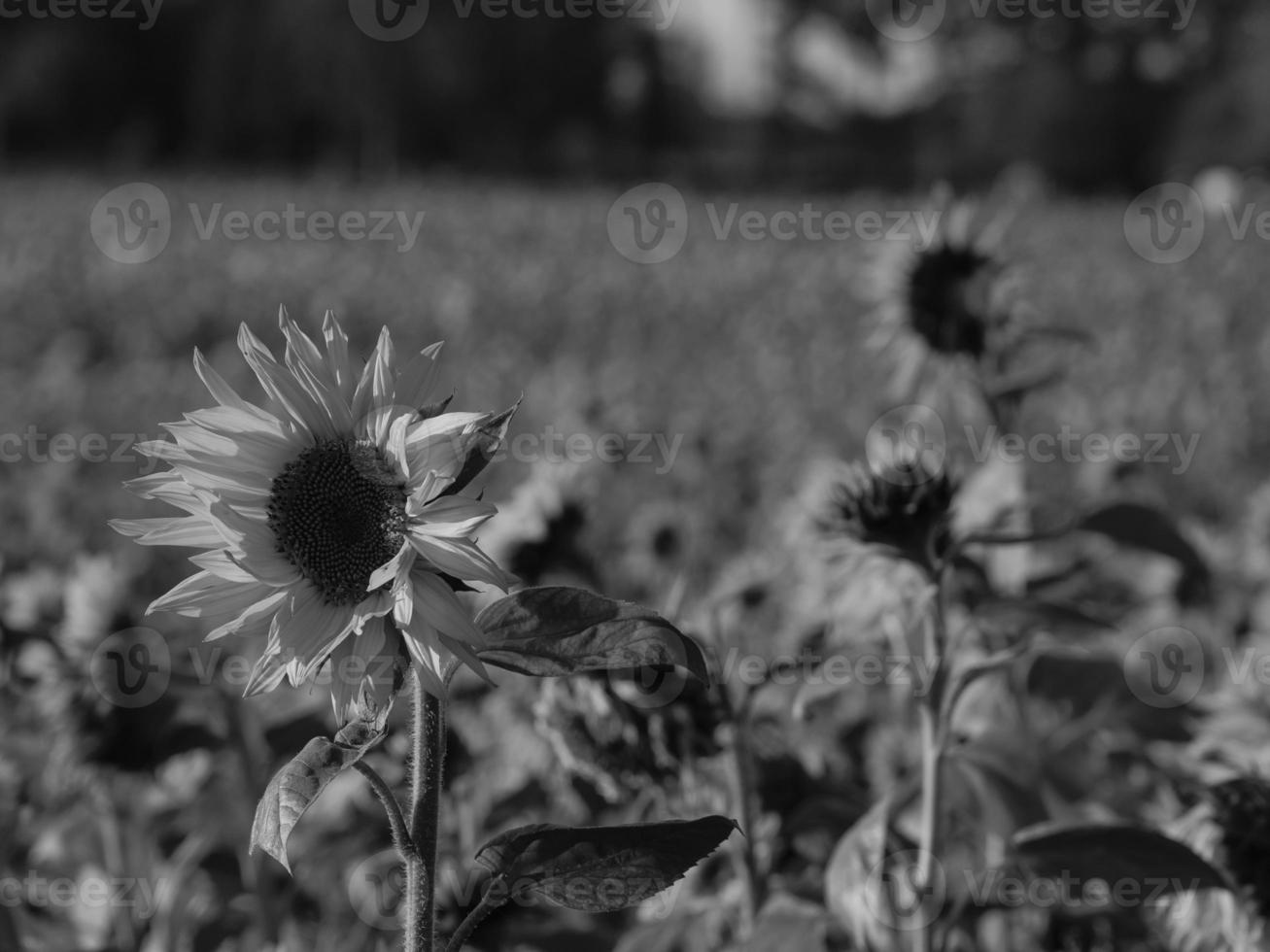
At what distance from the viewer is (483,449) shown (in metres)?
0.93

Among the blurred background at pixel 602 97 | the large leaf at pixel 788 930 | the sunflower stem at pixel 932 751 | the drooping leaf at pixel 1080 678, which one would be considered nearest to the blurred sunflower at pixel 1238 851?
the sunflower stem at pixel 932 751

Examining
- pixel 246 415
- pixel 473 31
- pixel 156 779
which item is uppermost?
pixel 473 31

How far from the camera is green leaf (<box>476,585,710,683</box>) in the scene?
0.92m

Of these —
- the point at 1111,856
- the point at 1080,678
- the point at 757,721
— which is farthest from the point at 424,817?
the point at 1080,678

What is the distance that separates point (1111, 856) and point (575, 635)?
0.57m

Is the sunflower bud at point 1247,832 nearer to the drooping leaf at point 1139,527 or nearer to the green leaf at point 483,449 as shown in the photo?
the drooping leaf at point 1139,527

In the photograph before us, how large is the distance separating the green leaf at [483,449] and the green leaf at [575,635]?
0.29 ft

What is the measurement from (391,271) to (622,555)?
7091 mm

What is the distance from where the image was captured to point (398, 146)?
32.8 metres

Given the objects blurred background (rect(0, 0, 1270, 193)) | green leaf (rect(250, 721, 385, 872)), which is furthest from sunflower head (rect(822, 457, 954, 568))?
blurred background (rect(0, 0, 1270, 193))

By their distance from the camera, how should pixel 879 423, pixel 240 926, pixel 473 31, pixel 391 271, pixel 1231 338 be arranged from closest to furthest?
pixel 240 926, pixel 879 423, pixel 1231 338, pixel 391 271, pixel 473 31

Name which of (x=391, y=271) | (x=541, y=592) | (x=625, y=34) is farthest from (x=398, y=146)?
(x=541, y=592)

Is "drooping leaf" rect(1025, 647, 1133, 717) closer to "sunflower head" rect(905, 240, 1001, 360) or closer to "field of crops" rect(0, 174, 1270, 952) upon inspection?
"field of crops" rect(0, 174, 1270, 952)

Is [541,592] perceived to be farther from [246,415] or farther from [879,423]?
[879,423]
